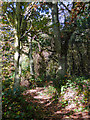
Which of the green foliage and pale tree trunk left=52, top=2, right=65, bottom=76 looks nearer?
the green foliage

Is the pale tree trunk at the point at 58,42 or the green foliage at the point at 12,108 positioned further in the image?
the pale tree trunk at the point at 58,42

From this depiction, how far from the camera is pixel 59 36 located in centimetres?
758

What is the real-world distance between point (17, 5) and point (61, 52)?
4159 millimetres

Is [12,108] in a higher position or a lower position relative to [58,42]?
lower

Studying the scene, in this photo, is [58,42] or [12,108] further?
[58,42]

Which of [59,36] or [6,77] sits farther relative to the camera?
[59,36]

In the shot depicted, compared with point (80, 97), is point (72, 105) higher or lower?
lower

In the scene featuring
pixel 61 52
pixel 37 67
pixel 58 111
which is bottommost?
pixel 58 111

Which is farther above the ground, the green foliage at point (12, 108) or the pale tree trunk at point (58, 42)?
the pale tree trunk at point (58, 42)

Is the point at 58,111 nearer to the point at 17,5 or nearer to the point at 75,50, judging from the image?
the point at 17,5

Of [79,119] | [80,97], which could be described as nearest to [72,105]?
[80,97]

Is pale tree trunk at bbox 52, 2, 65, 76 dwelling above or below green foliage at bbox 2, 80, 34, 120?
above

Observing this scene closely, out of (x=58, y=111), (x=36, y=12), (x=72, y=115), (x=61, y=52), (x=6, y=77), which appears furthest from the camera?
(x=61, y=52)

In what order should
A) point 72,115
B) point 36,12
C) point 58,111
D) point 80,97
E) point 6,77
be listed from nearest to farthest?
1. point 6,77
2. point 72,115
3. point 58,111
4. point 80,97
5. point 36,12
